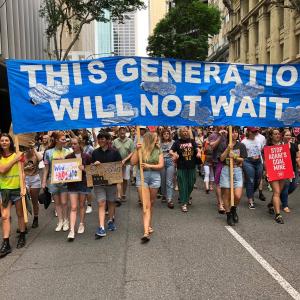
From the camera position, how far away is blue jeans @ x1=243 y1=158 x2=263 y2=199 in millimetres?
9086

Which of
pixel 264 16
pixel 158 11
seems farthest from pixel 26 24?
pixel 158 11

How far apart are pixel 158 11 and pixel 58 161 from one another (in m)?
150

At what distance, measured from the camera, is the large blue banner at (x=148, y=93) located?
6.53 meters

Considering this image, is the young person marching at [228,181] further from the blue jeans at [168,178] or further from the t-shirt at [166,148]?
the t-shirt at [166,148]

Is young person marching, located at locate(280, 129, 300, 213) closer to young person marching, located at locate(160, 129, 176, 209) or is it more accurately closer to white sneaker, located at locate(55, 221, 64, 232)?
young person marching, located at locate(160, 129, 176, 209)

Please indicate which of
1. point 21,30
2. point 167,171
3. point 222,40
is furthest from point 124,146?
point 222,40

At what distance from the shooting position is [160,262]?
542cm

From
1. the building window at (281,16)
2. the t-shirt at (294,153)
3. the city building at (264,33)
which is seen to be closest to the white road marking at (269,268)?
the t-shirt at (294,153)

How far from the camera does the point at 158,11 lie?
148500 millimetres

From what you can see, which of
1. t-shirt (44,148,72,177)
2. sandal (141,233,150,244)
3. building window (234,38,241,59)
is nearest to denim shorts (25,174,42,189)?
t-shirt (44,148,72,177)

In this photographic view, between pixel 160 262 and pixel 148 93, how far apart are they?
2749 millimetres

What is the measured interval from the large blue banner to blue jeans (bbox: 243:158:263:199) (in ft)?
6.18

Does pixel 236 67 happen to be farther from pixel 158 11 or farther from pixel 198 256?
pixel 158 11

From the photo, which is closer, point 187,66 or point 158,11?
point 187,66
